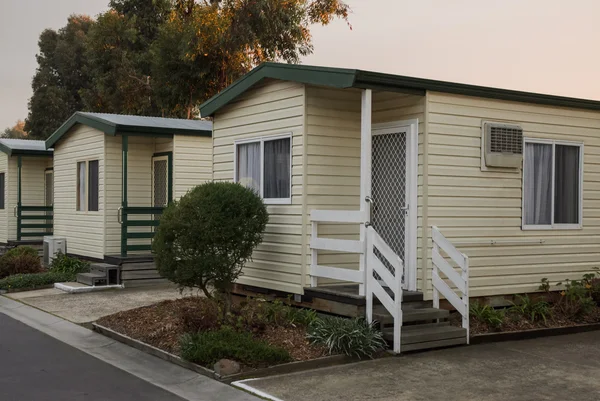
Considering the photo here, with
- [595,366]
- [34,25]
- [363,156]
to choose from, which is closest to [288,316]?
[363,156]

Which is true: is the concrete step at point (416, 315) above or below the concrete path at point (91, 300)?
above

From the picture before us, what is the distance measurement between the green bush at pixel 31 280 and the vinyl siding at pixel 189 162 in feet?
9.44

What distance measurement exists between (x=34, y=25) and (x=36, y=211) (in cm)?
2404

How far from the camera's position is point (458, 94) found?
9578 millimetres

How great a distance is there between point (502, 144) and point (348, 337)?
368cm

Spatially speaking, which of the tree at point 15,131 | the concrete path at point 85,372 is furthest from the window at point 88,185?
the tree at point 15,131

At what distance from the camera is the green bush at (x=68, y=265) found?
15.8 meters

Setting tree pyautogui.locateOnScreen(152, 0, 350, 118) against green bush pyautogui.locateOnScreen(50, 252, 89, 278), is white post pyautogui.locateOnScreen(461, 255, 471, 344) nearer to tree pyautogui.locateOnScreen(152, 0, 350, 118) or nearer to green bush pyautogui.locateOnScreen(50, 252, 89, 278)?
green bush pyautogui.locateOnScreen(50, 252, 89, 278)

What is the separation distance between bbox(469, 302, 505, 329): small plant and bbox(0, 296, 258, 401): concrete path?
3.84m

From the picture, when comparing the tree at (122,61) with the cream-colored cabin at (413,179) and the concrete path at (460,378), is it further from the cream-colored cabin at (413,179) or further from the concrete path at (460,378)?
the concrete path at (460,378)

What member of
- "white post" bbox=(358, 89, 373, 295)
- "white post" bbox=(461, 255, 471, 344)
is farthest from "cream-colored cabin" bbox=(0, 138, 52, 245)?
"white post" bbox=(461, 255, 471, 344)

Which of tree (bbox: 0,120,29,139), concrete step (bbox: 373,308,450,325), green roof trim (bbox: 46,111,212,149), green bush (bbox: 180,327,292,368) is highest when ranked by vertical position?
tree (bbox: 0,120,29,139)

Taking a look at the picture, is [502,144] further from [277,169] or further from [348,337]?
[348,337]

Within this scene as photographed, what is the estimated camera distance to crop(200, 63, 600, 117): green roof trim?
8.70 m
